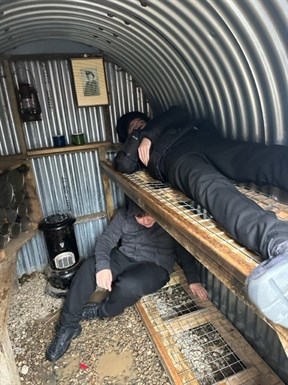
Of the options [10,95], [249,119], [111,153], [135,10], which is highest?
[135,10]

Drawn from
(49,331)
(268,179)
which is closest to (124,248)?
(49,331)

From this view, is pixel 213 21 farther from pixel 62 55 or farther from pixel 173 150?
pixel 62 55

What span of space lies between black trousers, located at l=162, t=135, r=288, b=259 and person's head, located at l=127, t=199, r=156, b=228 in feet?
1.97

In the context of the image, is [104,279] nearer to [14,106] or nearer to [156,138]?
[156,138]

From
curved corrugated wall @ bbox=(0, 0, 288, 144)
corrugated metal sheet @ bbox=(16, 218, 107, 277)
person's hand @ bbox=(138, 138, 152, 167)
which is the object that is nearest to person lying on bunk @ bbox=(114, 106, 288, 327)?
person's hand @ bbox=(138, 138, 152, 167)

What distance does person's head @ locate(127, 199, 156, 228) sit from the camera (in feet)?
8.02

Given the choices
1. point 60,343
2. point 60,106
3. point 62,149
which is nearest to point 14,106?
point 60,106

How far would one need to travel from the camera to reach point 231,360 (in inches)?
78.2

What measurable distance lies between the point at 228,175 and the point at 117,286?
4.22ft

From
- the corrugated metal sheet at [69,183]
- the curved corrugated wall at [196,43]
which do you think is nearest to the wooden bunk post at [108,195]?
the corrugated metal sheet at [69,183]

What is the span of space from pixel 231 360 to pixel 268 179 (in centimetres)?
132

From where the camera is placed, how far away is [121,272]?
2535 millimetres

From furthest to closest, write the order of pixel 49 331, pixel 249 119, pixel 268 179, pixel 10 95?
pixel 10 95 < pixel 49 331 < pixel 249 119 < pixel 268 179

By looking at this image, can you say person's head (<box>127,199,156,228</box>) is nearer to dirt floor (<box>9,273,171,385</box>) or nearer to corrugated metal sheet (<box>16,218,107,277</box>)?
dirt floor (<box>9,273,171,385</box>)
